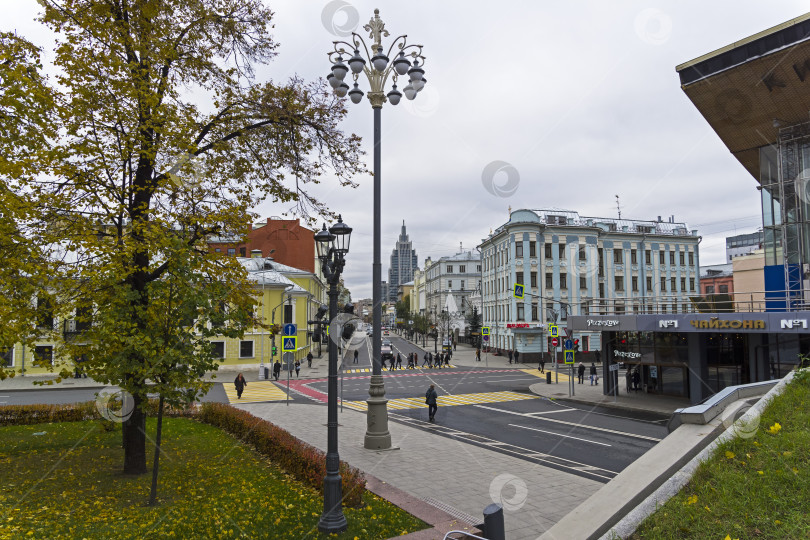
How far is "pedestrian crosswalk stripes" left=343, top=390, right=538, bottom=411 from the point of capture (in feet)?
82.5

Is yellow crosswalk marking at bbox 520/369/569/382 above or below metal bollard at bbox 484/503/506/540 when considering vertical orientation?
below

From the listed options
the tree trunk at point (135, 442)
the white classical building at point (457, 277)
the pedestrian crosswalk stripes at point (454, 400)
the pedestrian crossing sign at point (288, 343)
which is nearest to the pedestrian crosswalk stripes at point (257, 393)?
the pedestrian crossing sign at point (288, 343)

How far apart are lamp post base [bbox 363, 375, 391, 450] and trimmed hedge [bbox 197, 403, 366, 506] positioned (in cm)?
201

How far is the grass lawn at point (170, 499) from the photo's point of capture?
7324 millimetres

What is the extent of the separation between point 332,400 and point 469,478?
15.3 ft

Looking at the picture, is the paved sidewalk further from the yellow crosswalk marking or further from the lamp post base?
the yellow crosswalk marking

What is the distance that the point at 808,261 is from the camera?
24109 millimetres

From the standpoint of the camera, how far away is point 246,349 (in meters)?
44.9

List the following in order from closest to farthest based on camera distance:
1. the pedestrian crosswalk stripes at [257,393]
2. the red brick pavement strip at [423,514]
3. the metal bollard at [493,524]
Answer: the metal bollard at [493,524], the red brick pavement strip at [423,514], the pedestrian crosswalk stripes at [257,393]

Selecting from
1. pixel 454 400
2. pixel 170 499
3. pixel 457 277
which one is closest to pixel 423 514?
pixel 170 499

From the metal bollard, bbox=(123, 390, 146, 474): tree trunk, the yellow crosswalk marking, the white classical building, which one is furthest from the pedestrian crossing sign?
the white classical building

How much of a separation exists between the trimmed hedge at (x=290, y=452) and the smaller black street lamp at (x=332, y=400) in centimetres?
58

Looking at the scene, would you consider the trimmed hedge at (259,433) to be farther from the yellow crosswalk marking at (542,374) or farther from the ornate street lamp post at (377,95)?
the yellow crosswalk marking at (542,374)

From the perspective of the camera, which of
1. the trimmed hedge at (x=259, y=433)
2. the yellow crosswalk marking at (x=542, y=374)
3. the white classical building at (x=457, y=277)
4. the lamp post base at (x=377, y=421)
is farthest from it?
the white classical building at (x=457, y=277)
